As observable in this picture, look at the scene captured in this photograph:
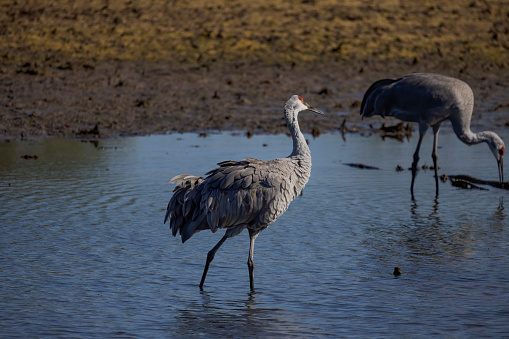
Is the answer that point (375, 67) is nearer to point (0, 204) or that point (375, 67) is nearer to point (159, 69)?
point (159, 69)

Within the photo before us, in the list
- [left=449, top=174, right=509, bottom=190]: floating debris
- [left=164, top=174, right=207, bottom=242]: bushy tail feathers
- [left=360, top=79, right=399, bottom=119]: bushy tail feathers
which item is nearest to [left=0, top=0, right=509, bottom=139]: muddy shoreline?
[left=360, top=79, right=399, bottom=119]: bushy tail feathers

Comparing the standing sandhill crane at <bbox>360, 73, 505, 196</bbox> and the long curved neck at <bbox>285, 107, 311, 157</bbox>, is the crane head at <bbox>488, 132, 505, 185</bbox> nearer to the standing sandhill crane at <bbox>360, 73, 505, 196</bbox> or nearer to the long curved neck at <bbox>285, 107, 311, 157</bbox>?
the standing sandhill crane at <bbox>360, 73, 505, 196</bbox>

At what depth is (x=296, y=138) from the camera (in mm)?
7469

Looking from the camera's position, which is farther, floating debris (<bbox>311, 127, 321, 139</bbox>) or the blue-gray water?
floating debris (<bbox>311, 127, 321, 139</bbox>)

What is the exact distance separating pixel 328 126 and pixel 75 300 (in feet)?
33.3

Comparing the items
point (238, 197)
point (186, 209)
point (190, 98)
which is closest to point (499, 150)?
point (238, 197)

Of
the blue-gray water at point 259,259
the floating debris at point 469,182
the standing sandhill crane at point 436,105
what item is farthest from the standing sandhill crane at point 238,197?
the floating debris at point 469,182

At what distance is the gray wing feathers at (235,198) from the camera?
22.9 ft

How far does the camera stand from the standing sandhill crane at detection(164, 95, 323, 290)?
22.9 feet

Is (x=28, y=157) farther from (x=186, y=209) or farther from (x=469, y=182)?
(x=469, y=182)

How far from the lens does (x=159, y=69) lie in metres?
18.9

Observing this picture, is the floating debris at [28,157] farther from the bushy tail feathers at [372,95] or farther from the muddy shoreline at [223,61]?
the bushy tail feathers at [372,95]

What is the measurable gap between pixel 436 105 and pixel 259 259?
193 inches

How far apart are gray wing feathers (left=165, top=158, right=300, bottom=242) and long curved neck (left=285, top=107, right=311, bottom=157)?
219 millimetres
